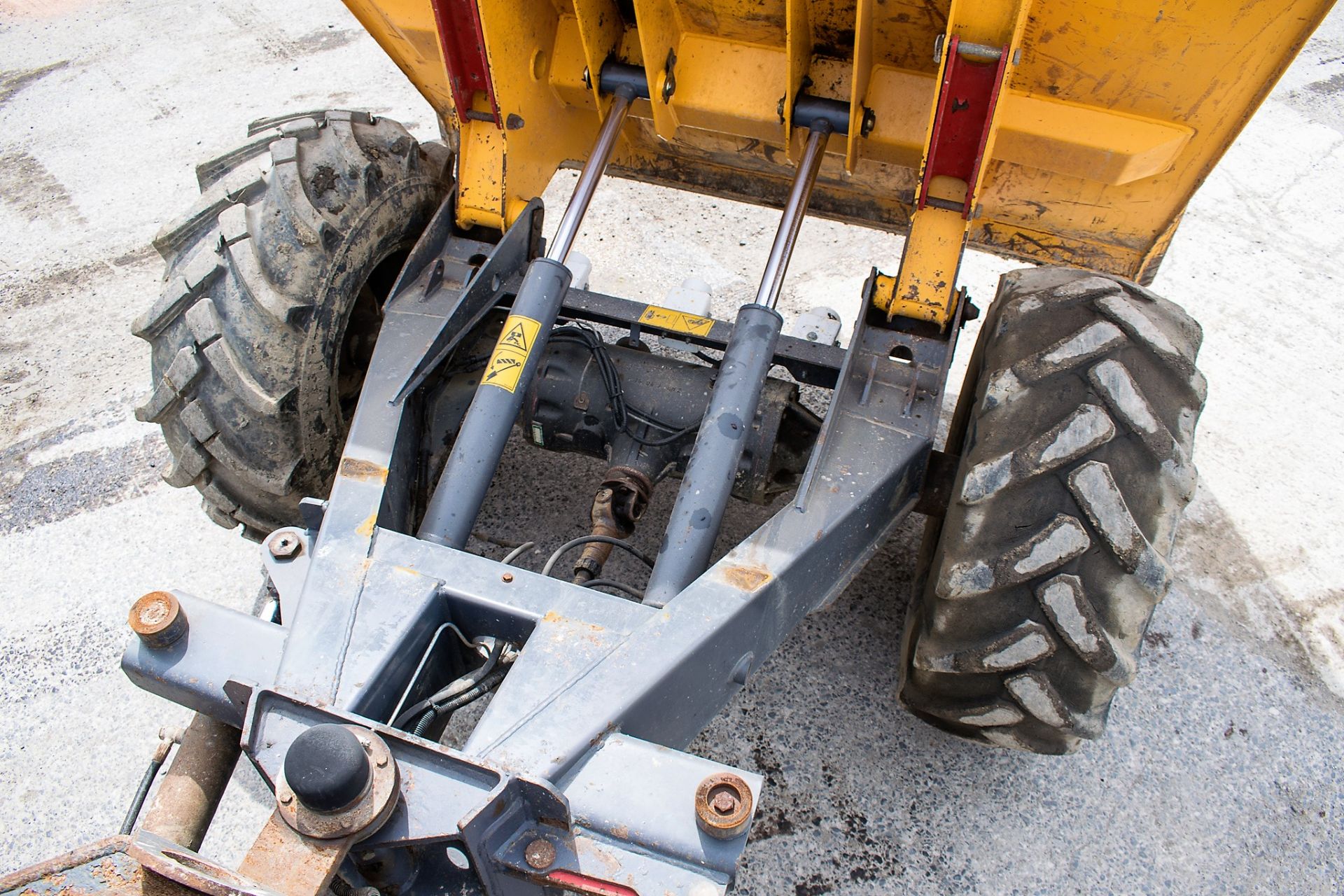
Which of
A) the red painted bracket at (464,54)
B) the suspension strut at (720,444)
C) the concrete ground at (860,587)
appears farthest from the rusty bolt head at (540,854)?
the red painted bracket at (464,54)

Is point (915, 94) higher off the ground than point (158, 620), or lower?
higher

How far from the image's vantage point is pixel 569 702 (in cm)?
167

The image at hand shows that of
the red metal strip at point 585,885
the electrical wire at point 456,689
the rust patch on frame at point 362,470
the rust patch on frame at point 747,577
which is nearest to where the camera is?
the red metal strip at point 585,885

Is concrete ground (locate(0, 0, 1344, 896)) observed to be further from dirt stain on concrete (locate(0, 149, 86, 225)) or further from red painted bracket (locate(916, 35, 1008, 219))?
red painted bracket (locate(916, 35, 1008, 219))

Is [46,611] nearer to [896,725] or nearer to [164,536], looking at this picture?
[164,536]

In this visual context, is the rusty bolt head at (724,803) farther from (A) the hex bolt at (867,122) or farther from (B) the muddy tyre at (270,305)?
(A) the hex bolt at (867,122)

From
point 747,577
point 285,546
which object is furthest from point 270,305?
point 747,577

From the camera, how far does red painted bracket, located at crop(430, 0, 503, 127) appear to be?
2.44 meters

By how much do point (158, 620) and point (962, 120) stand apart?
1.95 meters

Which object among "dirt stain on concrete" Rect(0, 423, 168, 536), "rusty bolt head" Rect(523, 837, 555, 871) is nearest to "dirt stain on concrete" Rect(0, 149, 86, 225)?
"dirt stain on concrete" Rect(0, 423, 168, 536)

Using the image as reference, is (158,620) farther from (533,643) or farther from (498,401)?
(498,401)

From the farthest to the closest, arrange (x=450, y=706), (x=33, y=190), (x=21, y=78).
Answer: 1. (x=21, y=78)
2. (x=33, y=190)
3. (x=450, y=706)

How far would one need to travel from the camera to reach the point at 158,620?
5.49 feet

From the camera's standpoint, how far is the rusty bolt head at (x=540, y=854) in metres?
1.46
